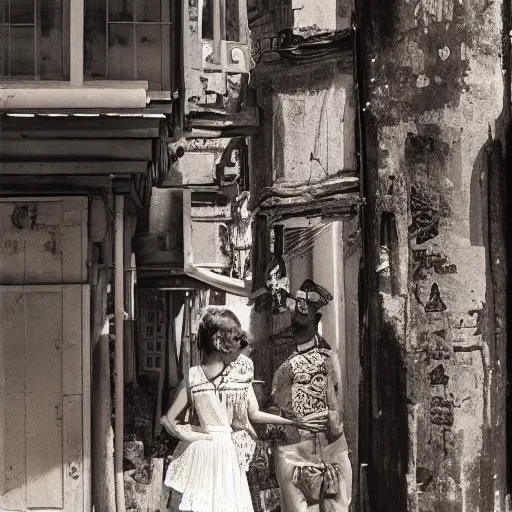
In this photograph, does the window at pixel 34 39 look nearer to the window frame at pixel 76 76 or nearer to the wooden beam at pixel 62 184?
the window frame at pixel 76 76

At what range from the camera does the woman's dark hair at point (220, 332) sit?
4098 mm

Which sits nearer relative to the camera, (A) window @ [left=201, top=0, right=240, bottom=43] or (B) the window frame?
(B) the window frame

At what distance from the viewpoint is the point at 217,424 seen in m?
4.10

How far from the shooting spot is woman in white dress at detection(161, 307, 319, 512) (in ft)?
13.4

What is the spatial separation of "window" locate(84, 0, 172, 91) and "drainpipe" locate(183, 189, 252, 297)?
468 millimetres

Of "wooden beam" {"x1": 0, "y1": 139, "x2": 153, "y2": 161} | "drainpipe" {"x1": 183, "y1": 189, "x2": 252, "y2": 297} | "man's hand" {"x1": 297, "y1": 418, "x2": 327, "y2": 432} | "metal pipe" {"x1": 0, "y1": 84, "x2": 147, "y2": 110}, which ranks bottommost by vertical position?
"man's hand" {"x1": 297, "y1": 418, "x2": 327, "y2": 432}

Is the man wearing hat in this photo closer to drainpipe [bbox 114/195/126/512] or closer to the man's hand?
the man's hand

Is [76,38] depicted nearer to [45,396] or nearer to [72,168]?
[72,168]

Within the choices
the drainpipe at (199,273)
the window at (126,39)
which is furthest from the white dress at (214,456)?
the window at (126,39)

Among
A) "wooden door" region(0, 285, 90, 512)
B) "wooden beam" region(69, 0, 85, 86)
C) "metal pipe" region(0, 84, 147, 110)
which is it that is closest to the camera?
"metal pipe" region(0, 84, 147, 110)

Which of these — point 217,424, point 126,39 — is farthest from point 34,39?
point 217,424

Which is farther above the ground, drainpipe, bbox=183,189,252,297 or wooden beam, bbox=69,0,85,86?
wooden beam, bbox=69,0,85,86

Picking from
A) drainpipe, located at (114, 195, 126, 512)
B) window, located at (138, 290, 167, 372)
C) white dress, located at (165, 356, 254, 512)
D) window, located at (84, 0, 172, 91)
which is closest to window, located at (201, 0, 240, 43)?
window, located at (84, 0, 172, 91)

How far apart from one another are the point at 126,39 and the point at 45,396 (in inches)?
54.9
